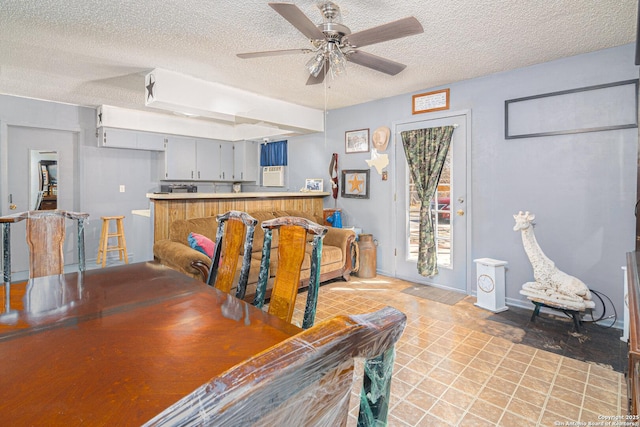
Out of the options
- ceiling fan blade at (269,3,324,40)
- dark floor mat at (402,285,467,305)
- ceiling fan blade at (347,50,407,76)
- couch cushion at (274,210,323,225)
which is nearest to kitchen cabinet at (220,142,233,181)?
couch cushion at (274,210,323,225)

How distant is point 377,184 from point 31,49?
4008 millimetres

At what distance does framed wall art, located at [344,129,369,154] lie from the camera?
16.3 ft

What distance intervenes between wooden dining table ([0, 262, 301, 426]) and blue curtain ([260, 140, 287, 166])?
16.1ft

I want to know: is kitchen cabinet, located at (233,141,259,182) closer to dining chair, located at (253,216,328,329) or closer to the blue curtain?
the blue curtain

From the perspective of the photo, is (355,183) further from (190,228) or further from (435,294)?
(190,228)

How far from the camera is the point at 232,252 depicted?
193cm

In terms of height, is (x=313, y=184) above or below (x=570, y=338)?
above

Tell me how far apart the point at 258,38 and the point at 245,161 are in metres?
4.19

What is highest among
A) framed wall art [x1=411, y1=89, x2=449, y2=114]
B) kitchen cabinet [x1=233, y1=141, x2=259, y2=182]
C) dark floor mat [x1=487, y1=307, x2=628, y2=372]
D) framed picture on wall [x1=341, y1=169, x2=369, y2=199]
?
framed wall art [x1=411, y1=89, x2=449, y2=114]

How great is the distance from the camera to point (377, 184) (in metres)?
4.88

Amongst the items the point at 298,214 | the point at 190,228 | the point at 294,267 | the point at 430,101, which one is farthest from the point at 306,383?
the point at 298,214

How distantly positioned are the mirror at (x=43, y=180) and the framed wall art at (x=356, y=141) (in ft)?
14.5

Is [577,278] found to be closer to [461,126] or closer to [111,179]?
[461,126]

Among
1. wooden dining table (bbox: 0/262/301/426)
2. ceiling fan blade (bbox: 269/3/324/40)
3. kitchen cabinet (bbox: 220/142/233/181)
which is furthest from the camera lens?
kitchen cabinet (bbox: 220/142/233/181)
